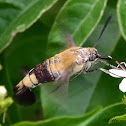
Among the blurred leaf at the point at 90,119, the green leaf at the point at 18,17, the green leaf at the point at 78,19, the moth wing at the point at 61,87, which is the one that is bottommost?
the blurred leaf at the point at 90,119

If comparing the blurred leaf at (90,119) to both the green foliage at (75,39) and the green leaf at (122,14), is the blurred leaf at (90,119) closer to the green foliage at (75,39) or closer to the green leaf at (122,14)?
the green foliage at (75,39)

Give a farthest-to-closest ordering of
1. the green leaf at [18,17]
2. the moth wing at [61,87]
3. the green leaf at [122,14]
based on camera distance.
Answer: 1. the green leaf at [18,17]
2. the green leaf at [122,14]
3. the moth wing at [61,87]

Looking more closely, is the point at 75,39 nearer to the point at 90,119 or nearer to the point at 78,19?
the point at 78,19

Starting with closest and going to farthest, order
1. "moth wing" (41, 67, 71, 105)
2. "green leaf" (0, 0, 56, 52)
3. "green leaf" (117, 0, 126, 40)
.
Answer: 1. "moth wing" (41, 67, 71, 105)
2. "green leaf" (117, 0, 126, 40)
3. "green leaf" (0, 0, 56, 52)

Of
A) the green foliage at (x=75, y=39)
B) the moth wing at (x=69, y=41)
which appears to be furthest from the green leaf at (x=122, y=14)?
the moth wing at (x=69, y=41)

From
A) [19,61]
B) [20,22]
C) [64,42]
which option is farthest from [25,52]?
[64,42]

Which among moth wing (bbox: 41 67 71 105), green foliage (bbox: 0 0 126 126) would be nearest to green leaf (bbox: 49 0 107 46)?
green foliage (bbox: 0 0 126 126)

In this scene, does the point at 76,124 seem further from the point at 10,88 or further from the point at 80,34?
the point at 10,88

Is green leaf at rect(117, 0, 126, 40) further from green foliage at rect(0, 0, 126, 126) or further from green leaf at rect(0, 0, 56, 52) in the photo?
green leaf at rect(0, 0, 56, 52)
